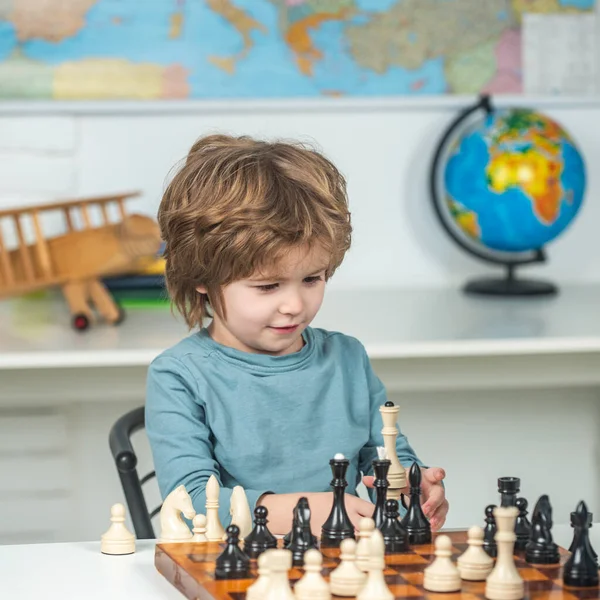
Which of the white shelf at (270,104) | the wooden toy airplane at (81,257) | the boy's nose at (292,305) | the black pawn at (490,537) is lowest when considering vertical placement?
the black pawn at (490,537)

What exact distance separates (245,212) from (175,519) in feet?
1.27

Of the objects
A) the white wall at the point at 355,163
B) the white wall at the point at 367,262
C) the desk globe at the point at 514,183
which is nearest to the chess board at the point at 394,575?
the white wall at the point at 367,262

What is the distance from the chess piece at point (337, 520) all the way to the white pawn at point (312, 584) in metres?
0.16

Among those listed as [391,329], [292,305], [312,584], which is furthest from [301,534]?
[391,329]

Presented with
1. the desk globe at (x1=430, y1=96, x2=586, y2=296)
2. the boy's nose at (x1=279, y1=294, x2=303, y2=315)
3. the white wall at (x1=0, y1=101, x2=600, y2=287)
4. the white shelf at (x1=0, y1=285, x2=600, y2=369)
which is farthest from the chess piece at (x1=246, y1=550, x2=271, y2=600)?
the white wall at (x1=0, y1=101, x2=600, y2=287)

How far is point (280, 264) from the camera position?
1.29 metres

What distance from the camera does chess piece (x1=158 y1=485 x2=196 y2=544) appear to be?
105 centimetres

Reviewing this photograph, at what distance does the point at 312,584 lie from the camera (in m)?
0.84

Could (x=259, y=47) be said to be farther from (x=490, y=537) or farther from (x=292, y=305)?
(x=490, y=537)

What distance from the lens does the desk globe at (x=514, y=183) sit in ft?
8.69

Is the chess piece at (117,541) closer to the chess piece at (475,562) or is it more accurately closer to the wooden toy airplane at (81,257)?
the chess piece at (475,562)

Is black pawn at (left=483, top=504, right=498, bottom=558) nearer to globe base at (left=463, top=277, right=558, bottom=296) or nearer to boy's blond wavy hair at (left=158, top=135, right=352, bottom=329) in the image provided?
boy's blond wavy hair at (left=158, top=135, right=352, bottom=329)

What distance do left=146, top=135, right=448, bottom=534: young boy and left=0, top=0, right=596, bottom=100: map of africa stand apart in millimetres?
1459

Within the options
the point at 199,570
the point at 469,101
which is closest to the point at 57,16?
the point at 469,101
